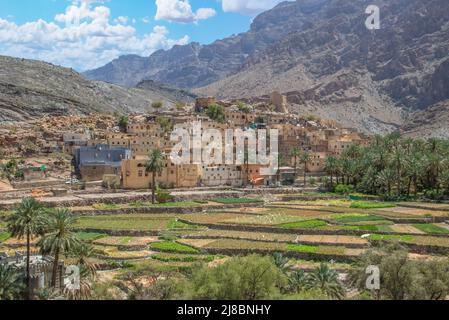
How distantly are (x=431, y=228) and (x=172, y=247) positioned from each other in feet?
80.5

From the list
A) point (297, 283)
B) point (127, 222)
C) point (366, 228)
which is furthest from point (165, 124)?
point (297, 283)

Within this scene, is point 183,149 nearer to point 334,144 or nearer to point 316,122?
Answer: point 334,144

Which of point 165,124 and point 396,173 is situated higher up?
point 165,124

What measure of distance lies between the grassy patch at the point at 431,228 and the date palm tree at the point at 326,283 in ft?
79.3

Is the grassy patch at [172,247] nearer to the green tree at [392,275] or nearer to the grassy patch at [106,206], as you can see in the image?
the grassy patch at [106,206]

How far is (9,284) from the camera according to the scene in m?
29.2

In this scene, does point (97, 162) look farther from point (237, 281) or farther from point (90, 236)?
point (237, 281)

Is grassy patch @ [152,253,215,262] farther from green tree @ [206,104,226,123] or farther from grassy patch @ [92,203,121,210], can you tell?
green tree @ [206,104,226,123]

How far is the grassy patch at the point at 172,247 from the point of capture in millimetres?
47656

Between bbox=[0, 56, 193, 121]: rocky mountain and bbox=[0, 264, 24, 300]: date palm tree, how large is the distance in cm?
9767

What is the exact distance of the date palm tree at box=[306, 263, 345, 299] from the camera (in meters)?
31.4

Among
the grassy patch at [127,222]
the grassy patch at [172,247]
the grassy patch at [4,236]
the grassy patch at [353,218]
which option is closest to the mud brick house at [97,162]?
the grassy patch at [127,222]
